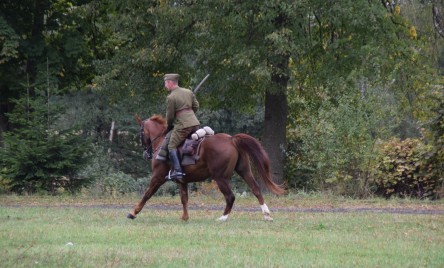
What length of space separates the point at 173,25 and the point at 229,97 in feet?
9.95

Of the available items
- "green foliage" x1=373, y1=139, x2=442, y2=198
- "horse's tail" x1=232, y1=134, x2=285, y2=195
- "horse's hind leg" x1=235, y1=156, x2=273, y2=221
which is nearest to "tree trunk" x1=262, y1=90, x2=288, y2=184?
"green foliage" x1=373, y1=139, x2=442, y2=198

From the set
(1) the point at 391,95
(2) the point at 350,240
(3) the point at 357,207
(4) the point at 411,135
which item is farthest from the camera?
(4) the point at 411,135

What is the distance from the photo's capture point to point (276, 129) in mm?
28094

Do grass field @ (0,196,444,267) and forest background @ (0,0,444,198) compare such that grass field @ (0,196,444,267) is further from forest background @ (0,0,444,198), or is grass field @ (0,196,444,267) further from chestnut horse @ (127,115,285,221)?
forest background @ (0,0,444,198)

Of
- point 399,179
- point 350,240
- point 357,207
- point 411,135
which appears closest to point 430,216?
point 357,207

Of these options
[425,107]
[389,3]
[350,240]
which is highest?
[389,3]

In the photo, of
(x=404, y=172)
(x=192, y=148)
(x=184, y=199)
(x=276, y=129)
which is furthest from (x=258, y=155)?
(x=276, y=129)

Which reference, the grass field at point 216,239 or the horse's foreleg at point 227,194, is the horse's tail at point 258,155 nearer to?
the horse's foreleg at point 227,194

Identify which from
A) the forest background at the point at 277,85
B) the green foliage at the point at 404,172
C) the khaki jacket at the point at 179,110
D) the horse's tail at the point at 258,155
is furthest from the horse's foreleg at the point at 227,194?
the green foliage at the point at 404,172

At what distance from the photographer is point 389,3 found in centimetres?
2825

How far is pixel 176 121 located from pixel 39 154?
35.3 ft

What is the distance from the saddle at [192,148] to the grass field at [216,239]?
1.18 metres

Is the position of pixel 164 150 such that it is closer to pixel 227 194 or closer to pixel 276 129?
pixel 227 194

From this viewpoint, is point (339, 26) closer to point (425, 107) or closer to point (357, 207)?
point (425, 107)
